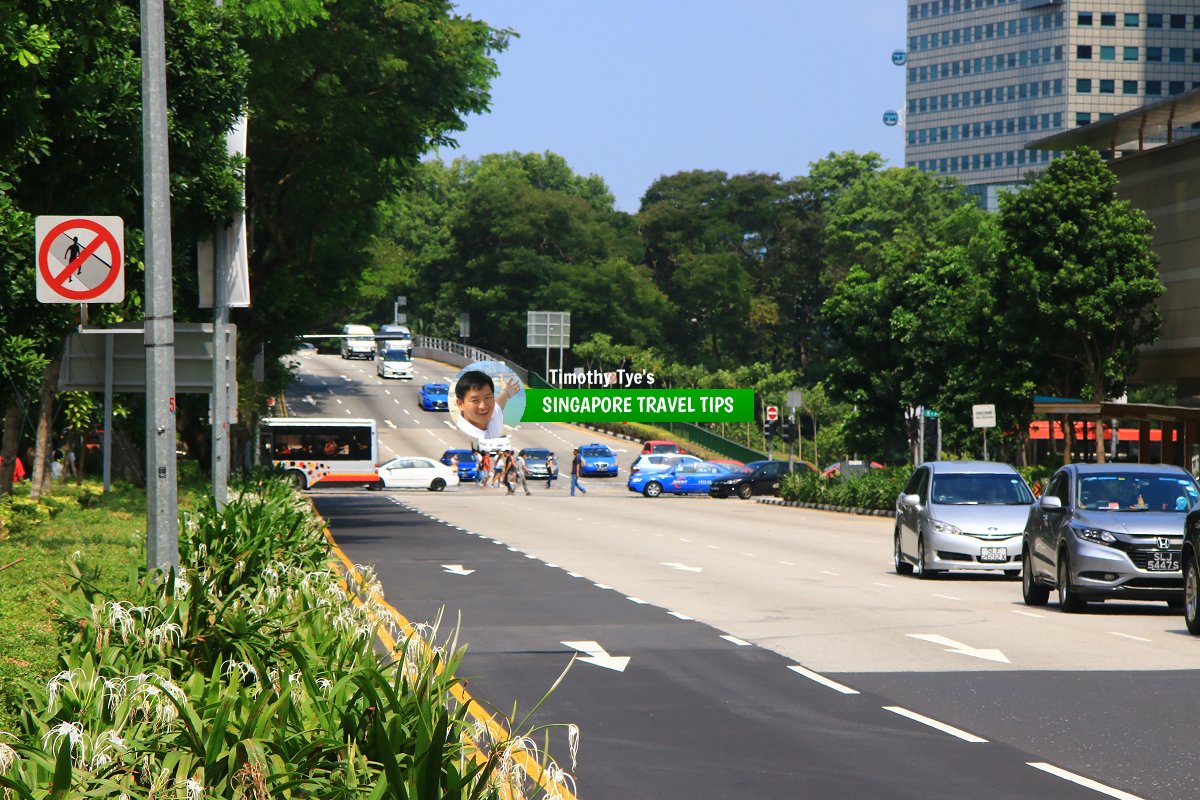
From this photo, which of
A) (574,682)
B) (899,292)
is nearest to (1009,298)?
(899,292)

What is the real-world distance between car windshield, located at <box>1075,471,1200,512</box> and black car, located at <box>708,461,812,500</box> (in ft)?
140

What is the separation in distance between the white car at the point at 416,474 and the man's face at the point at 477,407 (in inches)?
1156

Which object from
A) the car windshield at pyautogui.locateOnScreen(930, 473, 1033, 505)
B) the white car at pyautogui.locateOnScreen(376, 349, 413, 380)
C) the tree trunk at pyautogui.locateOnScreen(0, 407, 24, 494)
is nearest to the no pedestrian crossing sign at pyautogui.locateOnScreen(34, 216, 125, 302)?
the car windshield at pyautogui.locateOnScreen(930, 473, 1033, 505)

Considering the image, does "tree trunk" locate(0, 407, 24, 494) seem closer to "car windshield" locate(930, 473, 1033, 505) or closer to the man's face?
"car windshield" locate(930, 473, 1033, 505)

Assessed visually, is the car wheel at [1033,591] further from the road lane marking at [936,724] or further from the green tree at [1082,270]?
the green tree at [1082,270]

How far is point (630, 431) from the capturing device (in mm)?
101312

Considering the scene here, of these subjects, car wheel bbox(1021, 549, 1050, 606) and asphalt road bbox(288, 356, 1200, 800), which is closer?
asphalt road bbox(288, 356, 1200, 800)

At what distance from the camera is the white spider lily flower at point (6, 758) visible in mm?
5766

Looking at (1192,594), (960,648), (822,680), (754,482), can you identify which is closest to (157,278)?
(822,680)

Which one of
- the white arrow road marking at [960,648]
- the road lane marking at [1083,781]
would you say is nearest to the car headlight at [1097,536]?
the white arrow road marking at [960,648]

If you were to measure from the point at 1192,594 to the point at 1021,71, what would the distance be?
502 feet

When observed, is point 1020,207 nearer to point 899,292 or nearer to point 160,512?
point 899,292

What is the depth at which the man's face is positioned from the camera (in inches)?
3851

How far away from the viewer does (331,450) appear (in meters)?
68.4
